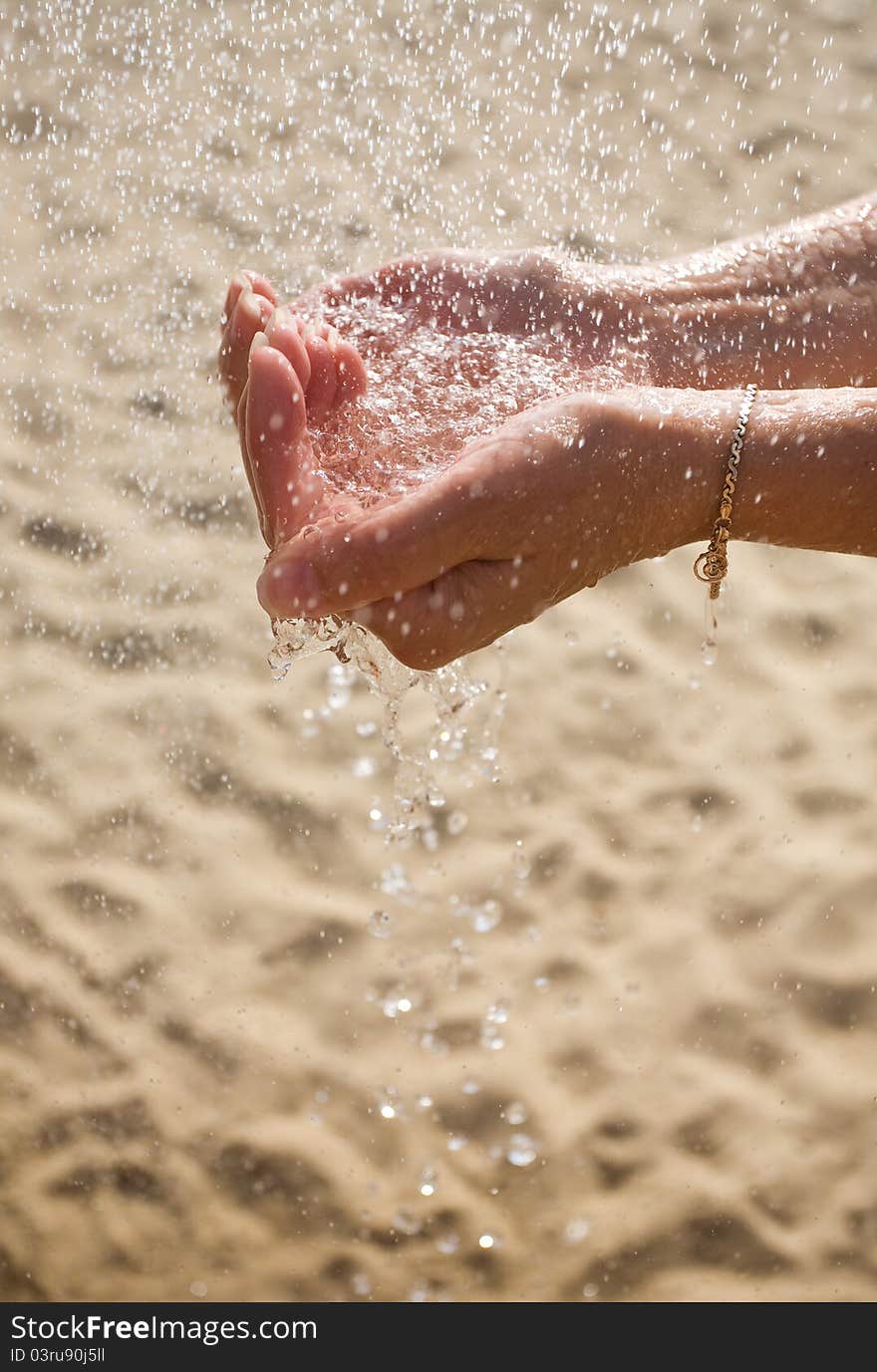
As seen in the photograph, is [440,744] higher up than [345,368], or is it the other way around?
[345,368]

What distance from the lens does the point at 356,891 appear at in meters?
1.76

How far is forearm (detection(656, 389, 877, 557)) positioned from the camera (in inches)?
46.1

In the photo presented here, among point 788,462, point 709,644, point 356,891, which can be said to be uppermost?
point 788,462

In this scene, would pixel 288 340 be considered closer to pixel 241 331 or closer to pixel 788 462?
pixel 241 331

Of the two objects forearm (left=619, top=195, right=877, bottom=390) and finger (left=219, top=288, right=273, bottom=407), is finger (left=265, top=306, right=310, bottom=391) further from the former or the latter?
forearm (left=619, top=195, right=877, bottom=390)

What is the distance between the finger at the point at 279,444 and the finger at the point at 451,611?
0.32 ft

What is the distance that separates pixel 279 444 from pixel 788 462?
0.42 meters

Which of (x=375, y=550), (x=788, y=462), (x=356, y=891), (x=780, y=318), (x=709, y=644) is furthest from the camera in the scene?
(x=709, y=644)

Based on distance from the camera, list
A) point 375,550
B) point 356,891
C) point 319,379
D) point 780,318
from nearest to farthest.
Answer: point 375,550, point 319,379, point 780,318, point 356,891

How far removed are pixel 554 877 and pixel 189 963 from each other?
1.49ft

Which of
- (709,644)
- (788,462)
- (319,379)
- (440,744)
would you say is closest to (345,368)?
(319,379)

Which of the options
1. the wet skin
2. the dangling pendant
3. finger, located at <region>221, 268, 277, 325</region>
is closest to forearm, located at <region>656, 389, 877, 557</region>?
the wet skin

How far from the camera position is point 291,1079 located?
5.26 ft
